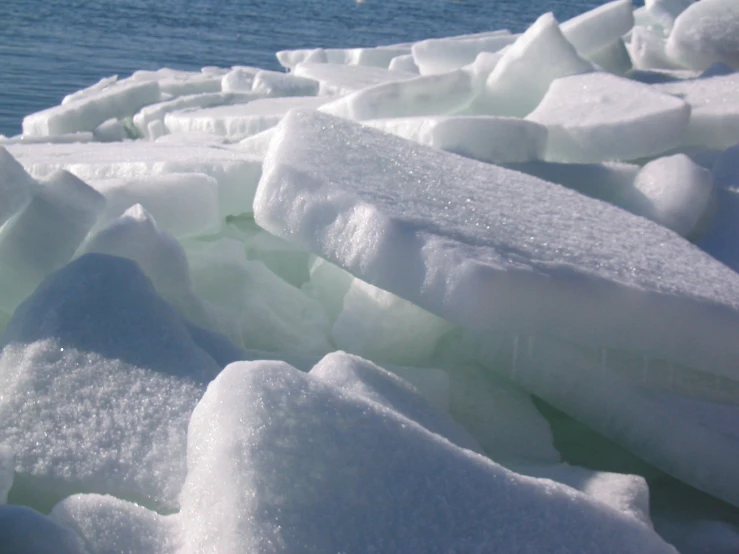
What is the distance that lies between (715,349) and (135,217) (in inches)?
43.9

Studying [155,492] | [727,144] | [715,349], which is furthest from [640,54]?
[155,492]

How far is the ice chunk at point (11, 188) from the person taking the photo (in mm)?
1648

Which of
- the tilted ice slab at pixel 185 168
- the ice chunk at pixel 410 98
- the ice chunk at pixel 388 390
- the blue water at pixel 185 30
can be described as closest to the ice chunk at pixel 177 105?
the ice chunk at pixel 410 98

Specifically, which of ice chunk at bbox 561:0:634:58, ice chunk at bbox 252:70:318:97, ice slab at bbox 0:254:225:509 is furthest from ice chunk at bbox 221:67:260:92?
ice slab at bbox 0:254:225:509

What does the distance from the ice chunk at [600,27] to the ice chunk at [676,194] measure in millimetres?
1354

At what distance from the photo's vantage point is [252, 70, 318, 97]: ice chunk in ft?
14.6

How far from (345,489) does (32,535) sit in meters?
0.38

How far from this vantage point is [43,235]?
1672mm

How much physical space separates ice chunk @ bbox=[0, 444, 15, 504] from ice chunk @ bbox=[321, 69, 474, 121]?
1688 mm

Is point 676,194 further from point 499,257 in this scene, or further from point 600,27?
point 600,27

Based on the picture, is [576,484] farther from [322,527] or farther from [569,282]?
[322,527]

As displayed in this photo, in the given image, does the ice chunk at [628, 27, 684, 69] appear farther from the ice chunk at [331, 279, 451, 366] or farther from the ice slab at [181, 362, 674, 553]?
the ice slab at [181, 362, 674, 553]

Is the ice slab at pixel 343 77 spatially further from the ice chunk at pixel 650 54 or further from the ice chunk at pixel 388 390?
the ice chunk at pixel 388 390

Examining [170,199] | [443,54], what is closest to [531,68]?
[443,54]
